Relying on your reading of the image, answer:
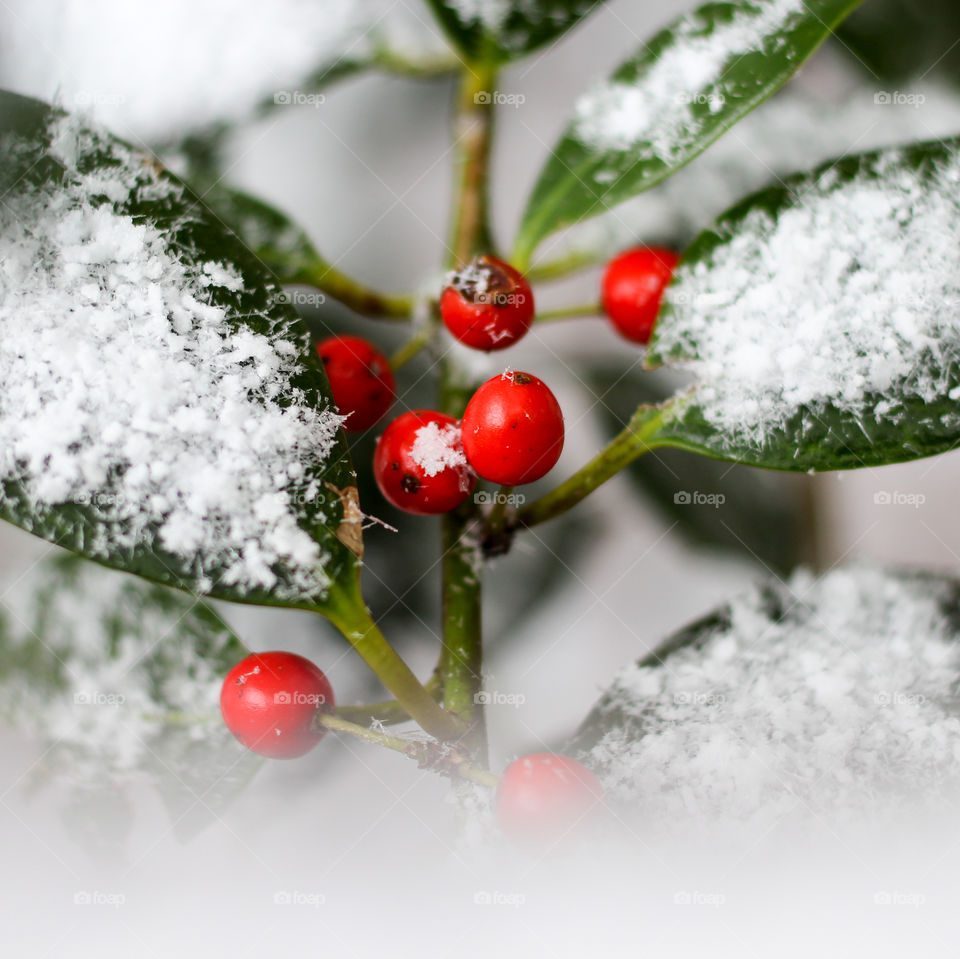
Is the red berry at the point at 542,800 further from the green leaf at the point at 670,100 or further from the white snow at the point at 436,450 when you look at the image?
the green leaf at the point at 670,100

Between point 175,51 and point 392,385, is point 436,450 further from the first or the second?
point 175,51

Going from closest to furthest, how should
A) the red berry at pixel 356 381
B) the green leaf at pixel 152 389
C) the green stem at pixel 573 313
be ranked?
1. the green leaf at pixel 152 389
2. the red berry at pixel 356 381
3. the green stem at pixel 573 313

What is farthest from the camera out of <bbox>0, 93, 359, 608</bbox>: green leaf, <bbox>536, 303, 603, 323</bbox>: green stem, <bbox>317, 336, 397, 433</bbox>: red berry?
<bbox>536, 303, 603, 323</bbox>: green stem

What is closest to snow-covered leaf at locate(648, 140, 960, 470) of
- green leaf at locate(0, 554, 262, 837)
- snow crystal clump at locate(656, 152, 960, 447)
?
snow crystal clump at locate(656, 152, 960, 447)

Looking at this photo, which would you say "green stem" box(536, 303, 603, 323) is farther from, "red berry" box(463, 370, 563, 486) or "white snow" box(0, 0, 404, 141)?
"white snow" box(0, 0, 404, 141)

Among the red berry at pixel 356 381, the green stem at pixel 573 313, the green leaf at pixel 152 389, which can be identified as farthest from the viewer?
the green stem at pixel 573 313

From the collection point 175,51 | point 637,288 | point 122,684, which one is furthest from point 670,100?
point 122,684

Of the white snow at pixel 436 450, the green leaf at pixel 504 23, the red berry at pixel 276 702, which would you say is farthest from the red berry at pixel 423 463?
the green leaf at pixel 504 23
